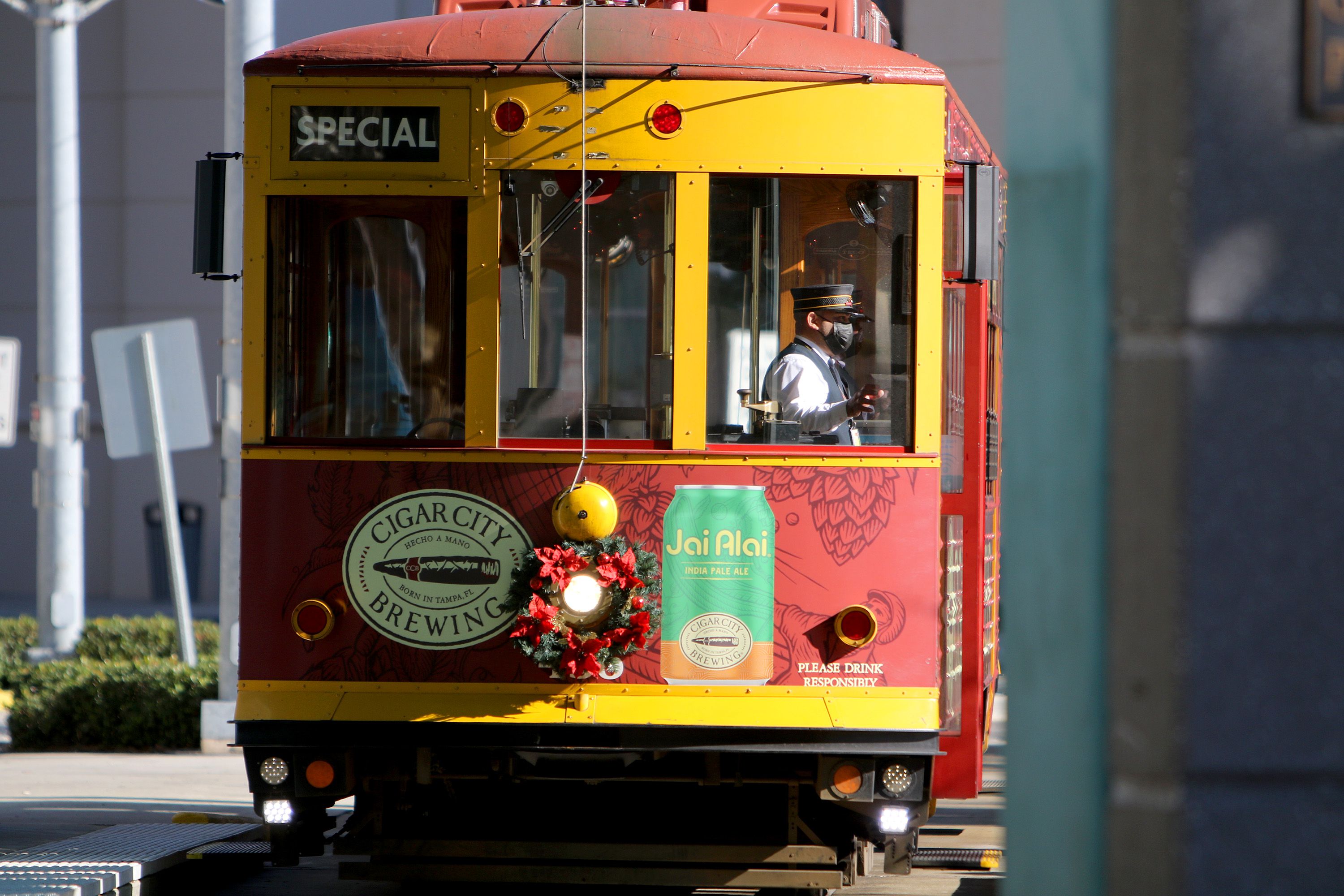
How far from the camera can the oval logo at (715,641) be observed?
5.17 meters

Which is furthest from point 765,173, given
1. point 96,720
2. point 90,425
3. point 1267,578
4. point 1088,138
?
point 90,425

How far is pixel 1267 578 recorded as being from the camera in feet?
9.78

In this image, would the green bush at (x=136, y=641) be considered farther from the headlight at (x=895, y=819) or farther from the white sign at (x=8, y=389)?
the headlight at (x=895, y=819)

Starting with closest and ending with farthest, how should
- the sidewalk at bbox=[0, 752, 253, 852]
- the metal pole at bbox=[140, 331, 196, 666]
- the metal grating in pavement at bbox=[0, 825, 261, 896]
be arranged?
the metal grating in pavement at bbox=[0, 825, 261, 896], the sidewalk at bbox=[0, 752, 253, 852], the metal pole at bbox=[140, 331, 196, 666]

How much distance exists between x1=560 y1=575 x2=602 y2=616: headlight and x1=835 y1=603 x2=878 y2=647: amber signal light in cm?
80

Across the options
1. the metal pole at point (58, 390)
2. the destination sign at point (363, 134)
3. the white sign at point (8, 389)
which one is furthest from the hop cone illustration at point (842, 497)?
the metal pole at point (58, 390)

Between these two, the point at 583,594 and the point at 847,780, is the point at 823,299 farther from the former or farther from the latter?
the point at 847,780

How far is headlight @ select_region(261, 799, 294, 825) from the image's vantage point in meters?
5.32

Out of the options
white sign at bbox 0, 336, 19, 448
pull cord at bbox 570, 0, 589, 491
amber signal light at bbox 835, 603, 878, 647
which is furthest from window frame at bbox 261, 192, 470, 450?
white sign at bbox 0, 336, 19, 448

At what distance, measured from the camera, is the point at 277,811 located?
5340mm

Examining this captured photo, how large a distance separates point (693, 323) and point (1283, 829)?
9.22 ft

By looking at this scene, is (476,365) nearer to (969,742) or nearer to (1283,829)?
(969,742)

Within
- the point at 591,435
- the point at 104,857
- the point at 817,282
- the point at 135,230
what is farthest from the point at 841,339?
the point at 135,230

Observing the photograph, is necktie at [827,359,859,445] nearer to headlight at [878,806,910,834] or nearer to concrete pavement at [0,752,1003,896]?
headlight at [878,806,910,834]
